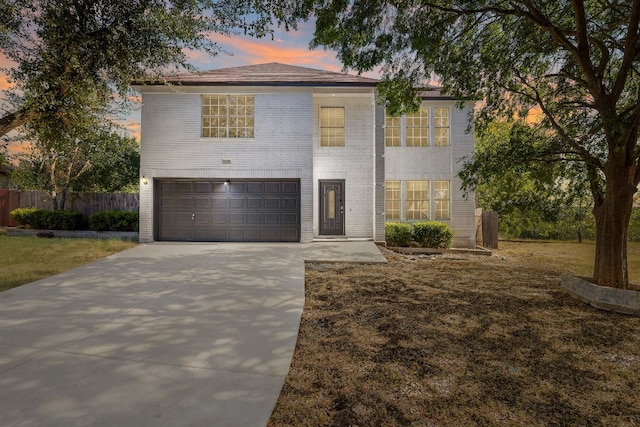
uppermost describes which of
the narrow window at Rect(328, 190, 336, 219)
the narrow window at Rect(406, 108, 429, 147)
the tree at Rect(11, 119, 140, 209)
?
the narrow window at Rect(406, 108, 429, 147)

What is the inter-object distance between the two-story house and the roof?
39 millimetres

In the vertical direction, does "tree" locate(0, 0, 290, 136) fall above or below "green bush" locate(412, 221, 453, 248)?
above

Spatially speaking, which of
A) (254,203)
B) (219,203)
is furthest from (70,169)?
(254,203)

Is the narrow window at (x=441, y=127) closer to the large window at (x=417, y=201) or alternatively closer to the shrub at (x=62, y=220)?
the large window at (x=417, y=201)

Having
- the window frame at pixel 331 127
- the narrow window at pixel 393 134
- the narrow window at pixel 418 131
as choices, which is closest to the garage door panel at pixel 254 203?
the window frame at pixel 331 127

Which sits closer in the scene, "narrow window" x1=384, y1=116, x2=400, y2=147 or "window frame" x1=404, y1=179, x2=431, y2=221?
"window frame" x1=404, y1=179, x2=431, y2=221

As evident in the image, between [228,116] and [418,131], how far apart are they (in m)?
7.89

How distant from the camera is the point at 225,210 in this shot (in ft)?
43.8

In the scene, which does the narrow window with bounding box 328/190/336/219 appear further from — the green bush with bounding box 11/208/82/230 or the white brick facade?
the green bush with bounding box 11/208/82/230

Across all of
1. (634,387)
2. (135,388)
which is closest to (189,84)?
(135,388)

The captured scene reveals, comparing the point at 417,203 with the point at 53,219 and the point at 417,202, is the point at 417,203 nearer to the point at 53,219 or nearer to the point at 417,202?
the point at 417,202

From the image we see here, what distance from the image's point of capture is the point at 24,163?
19.0 metres

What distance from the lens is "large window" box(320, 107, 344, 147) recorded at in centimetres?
1419

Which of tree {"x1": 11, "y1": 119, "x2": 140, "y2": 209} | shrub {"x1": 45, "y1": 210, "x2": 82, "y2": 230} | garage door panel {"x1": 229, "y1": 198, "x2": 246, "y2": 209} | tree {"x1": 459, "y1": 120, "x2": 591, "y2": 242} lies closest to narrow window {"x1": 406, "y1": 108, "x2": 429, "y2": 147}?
tree {"x1": 459, "y1": 120, "x2": 591, "y2": 242}
